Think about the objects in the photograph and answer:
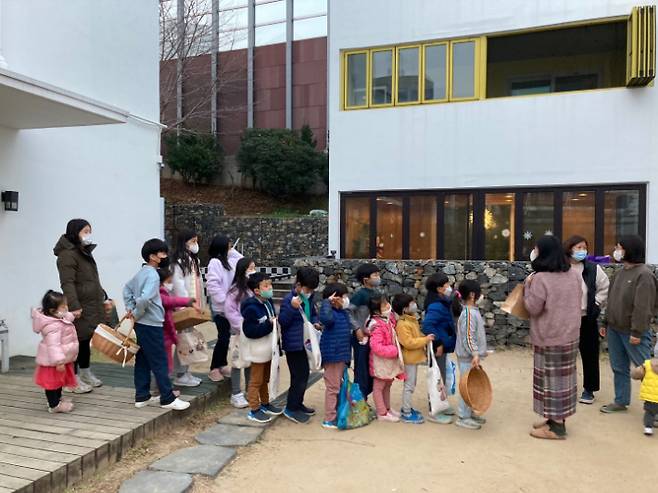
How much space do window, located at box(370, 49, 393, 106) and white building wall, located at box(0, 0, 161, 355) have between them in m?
4.13

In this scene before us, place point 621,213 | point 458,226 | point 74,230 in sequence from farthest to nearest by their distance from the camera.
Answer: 1. point 458,226
2. point 621,213
3. point 74,230

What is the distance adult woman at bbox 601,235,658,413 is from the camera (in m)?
4.58

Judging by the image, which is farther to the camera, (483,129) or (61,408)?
(483,129)

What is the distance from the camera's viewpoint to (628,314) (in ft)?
15.4

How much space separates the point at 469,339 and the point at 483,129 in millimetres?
5853

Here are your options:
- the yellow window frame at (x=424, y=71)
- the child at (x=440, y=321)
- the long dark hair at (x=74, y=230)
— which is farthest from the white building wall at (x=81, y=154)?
the child at (x=440, y=321)

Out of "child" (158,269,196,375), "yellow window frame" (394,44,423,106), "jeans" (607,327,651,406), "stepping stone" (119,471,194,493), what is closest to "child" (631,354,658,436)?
"jeans" (607,327,651,406)

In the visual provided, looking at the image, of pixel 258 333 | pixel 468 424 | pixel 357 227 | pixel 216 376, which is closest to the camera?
pixel 258 333

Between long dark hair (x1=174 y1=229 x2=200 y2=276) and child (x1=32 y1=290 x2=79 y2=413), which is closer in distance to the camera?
child (x1=32 y1=290 x2=79 y2=413)

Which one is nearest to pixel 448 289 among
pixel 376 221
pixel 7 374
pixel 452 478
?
pixel 452 478

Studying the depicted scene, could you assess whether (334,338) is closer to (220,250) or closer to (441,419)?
(441,419)

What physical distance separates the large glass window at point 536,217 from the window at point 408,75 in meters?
2.86

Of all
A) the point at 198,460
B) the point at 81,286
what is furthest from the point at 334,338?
the point at 81,286

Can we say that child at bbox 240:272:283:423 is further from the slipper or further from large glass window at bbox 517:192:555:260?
large glass window at bbox 517:192:555:260
